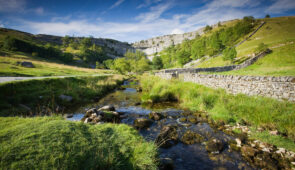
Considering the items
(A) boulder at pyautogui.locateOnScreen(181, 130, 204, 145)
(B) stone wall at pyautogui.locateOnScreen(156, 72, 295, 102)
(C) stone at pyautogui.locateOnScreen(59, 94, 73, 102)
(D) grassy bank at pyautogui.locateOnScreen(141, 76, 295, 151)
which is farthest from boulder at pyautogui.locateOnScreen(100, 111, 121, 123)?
(B) stone wall at pyautogui.locateOnScreen(156, 72, 295, 102)

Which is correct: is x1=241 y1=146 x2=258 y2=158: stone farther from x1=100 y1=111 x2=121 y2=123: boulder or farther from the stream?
x1=100 y1=111 x2=121 y2=123: boulder

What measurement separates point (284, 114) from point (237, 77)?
17.2ft

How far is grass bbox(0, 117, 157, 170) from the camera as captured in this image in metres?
3.29

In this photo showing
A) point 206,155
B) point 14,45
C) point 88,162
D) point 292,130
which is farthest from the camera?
point 14,45

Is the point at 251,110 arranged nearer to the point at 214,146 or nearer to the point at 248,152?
the point at 248,152

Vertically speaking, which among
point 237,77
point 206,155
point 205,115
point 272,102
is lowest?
point 206,155

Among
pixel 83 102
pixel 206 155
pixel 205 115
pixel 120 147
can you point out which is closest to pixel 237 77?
pixel 205 115

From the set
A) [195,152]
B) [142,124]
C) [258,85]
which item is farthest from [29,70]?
[258,85]

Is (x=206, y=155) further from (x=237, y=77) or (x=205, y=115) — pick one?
(x=237, y=77)

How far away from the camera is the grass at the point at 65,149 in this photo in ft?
10.8

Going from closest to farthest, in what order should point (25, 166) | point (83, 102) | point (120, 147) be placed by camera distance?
point (25, 166)
point (120, 147)
point (83, 102)

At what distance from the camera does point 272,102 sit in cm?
857

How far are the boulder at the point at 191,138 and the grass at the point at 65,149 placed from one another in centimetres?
293

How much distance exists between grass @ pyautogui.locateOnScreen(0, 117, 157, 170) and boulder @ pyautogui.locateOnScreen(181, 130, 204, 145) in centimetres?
293
